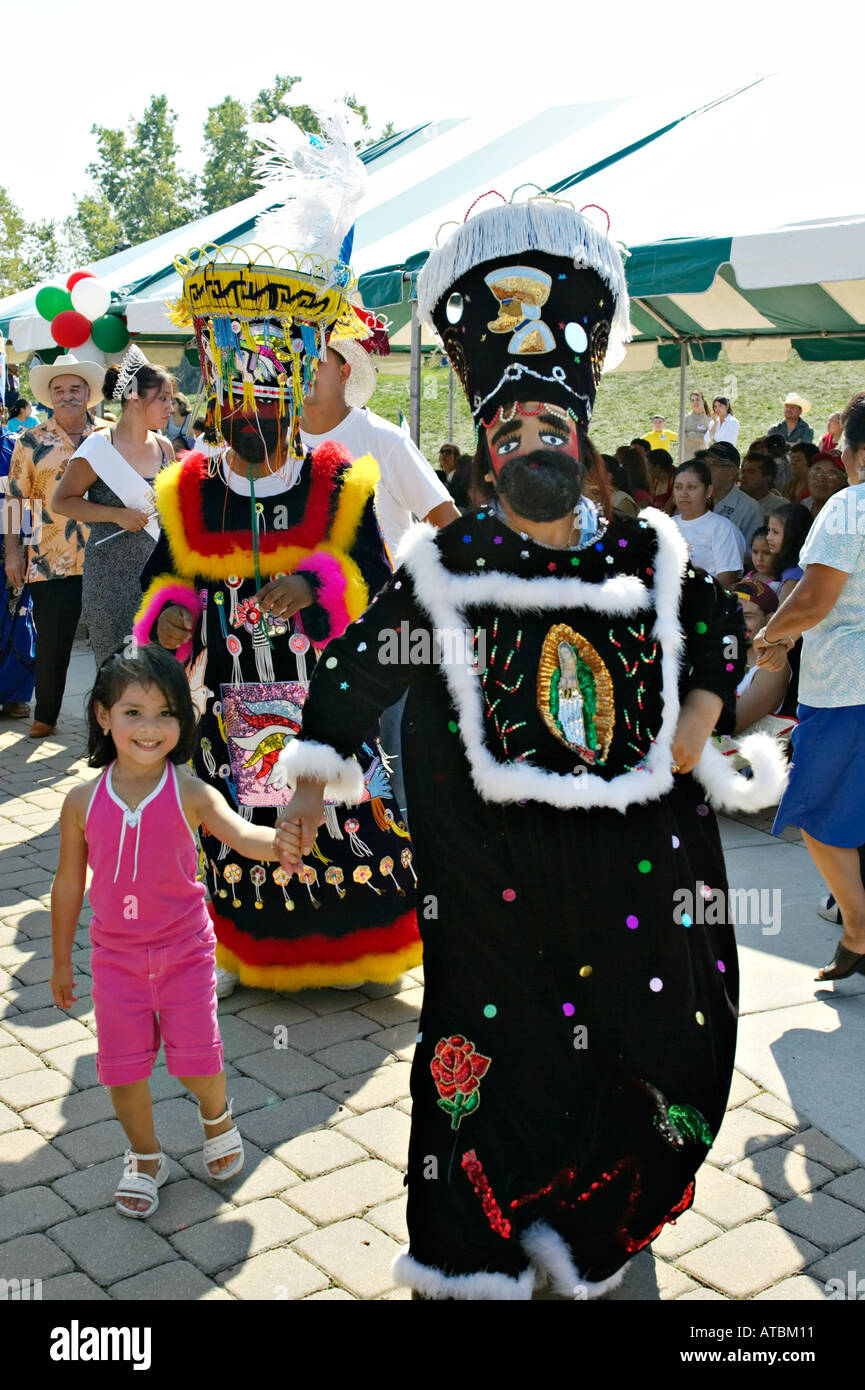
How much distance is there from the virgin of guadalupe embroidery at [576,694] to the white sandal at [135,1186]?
4.67 feet

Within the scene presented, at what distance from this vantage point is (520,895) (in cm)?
246

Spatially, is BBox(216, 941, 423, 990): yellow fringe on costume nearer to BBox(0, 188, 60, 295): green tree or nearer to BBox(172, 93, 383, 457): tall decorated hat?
BBox(172, 93, 383, 457): tall decorated hat

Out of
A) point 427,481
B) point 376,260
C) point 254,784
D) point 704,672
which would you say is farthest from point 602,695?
point 376,260

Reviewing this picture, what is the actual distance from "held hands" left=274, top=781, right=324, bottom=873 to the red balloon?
9.36 metres

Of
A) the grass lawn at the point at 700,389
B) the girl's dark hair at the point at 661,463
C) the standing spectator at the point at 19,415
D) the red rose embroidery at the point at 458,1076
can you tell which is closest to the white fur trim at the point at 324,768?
the red rose embroidery at the point at 458,1076

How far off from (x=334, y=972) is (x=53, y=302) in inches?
369

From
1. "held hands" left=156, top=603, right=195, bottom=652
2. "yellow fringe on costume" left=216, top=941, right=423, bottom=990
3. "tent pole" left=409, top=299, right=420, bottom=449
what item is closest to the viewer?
"held hands" left=156, top=603, right=195, bottom=652

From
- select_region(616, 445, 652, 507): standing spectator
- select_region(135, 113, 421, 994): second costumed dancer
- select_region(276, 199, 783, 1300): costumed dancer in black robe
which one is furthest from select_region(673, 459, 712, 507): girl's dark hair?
select_region(276, 199, 783, 1300): costumed dancer in black robe

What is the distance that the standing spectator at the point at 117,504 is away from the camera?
18.0 feet

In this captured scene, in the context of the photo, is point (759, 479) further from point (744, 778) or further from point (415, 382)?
point (744, 778)

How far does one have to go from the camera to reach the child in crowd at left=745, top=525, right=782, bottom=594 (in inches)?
241

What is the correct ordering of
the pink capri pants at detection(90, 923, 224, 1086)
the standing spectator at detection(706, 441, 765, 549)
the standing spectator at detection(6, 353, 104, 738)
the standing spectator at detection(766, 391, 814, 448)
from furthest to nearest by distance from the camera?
the standing spectator at detection(766, 391, 814, 448) → the standing spectator at detection(706, 441, 765, 549) → the standing spectator at detection(6, 353, 104, 738) → the pink capri pants at detection(90, 923, 224, 1086)

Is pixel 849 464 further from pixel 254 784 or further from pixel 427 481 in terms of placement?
pixel 254 784
